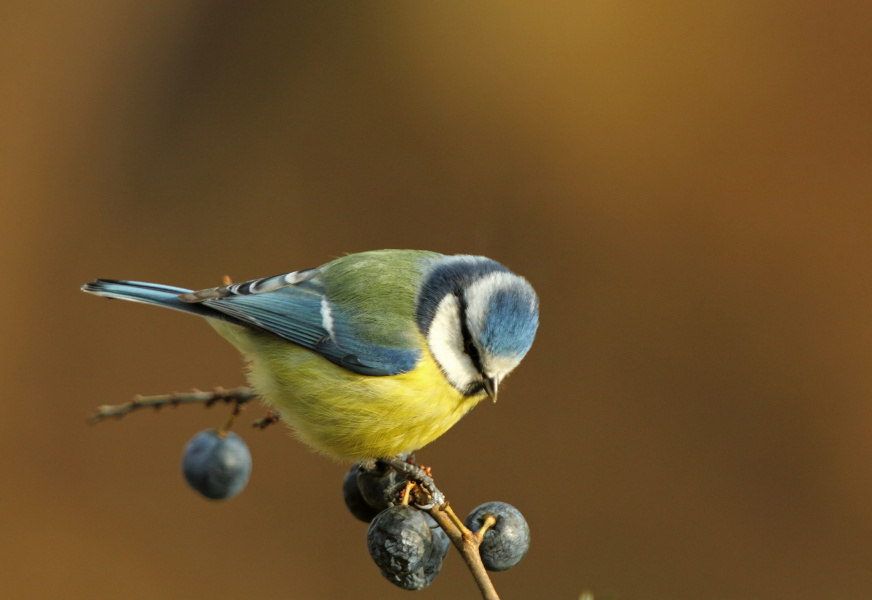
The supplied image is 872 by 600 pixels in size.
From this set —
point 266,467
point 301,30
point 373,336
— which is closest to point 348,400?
point 373,336

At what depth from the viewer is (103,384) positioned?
7.68ft

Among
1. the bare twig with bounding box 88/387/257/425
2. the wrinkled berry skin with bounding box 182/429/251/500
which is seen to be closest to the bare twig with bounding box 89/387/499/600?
the bare twig with bounding box 88/387/257/425

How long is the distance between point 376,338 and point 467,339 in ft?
0.53

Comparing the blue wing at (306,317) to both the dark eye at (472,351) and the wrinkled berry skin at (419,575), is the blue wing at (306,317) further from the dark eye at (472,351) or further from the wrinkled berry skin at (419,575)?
the wrinkled berry skin at (419,575)

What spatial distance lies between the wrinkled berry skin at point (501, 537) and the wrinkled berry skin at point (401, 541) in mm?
75

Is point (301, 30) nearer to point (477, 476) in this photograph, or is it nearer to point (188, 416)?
point (188, 416)

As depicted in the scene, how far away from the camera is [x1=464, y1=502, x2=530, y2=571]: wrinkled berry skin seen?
1.05m

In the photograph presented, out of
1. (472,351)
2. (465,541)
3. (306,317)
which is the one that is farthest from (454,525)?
(306,317)

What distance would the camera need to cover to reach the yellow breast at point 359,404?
1.28m

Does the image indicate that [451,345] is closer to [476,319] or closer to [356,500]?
[476,319]

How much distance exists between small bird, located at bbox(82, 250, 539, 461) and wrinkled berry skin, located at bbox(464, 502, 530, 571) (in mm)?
230

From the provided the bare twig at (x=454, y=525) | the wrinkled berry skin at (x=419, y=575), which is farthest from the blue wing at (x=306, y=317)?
the wrinkled berry skin at (x=419, y=575)

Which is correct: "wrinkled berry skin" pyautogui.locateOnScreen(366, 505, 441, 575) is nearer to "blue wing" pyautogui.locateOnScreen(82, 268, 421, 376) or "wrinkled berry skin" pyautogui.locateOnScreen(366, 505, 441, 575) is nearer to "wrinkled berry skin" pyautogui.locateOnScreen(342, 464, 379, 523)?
"wrinkled berry skin" pyautogui.locateOnScreen(342, 464, 379, 523)

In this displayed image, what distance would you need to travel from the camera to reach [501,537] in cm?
105
